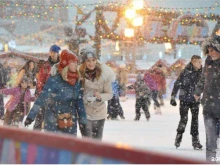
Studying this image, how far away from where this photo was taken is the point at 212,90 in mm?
5035

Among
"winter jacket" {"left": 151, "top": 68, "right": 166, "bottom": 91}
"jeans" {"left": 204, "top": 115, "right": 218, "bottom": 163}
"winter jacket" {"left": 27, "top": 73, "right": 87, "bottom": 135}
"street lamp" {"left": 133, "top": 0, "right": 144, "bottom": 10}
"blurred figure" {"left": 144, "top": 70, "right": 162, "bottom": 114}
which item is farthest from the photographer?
"street lamp" {"left": 133, "top": 0, "right": 144, "bottom": 10}

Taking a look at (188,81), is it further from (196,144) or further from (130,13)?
(130,13)

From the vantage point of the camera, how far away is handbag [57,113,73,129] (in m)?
4.52

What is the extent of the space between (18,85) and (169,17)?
1924 cm

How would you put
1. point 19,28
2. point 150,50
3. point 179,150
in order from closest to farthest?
point 179,150 < point 150,50 < point 19,28

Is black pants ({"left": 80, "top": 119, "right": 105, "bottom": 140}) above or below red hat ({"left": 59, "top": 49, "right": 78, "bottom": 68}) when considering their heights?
below

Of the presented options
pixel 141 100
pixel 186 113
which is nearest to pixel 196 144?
pixel 186 113

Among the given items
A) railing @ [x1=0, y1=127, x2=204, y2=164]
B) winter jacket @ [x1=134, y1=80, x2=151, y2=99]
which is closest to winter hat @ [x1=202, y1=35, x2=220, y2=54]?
railing @ [x1=0, y1=127, x2=204, y2=164]

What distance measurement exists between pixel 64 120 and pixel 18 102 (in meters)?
3.46

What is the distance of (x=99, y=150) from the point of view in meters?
1.78

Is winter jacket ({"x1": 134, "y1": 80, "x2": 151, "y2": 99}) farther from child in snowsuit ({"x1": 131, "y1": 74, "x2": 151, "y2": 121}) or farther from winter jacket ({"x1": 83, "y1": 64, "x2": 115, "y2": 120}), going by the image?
winter jacket ({"x1": 83, "y1": 64, "x2": 115, "y2": 120})

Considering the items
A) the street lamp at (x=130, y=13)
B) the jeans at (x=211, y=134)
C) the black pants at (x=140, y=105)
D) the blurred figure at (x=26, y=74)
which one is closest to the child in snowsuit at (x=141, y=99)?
the black pants at (x=140, y=105)

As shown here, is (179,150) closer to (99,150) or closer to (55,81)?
(55,81)

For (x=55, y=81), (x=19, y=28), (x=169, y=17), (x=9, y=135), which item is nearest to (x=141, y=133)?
(x=55, y=81)
